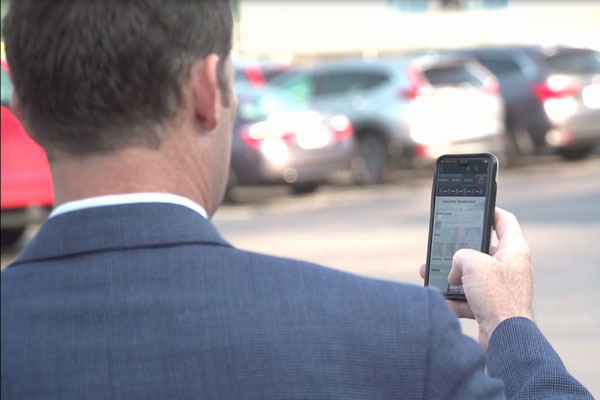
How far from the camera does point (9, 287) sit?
4.81ft

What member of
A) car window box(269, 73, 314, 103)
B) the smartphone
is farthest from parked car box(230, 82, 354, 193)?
the smartphone

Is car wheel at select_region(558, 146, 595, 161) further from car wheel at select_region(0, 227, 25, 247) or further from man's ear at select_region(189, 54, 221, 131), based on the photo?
man's ear at select_region(189, 54, 221, 131)

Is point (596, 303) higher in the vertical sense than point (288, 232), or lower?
Answer: higher

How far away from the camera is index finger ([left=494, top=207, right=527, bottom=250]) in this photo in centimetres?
192

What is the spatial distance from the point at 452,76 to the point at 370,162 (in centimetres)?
179

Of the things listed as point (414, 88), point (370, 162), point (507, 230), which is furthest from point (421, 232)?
point (507, 230)

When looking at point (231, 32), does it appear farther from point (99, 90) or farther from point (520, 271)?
point (520, 271)

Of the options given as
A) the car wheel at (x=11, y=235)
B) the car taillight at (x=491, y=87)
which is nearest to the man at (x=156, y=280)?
the car wheel at (x=11, y=235)

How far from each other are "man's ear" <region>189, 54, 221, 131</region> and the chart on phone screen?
650 millimetres

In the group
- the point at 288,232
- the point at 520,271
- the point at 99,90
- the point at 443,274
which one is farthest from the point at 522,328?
the point at 288,232

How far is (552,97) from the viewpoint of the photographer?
17328 mm

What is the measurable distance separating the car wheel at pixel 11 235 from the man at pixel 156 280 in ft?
22.6

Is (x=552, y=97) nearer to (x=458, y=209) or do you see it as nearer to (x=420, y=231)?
(x=420, y=231)

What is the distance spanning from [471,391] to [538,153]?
17394mm
